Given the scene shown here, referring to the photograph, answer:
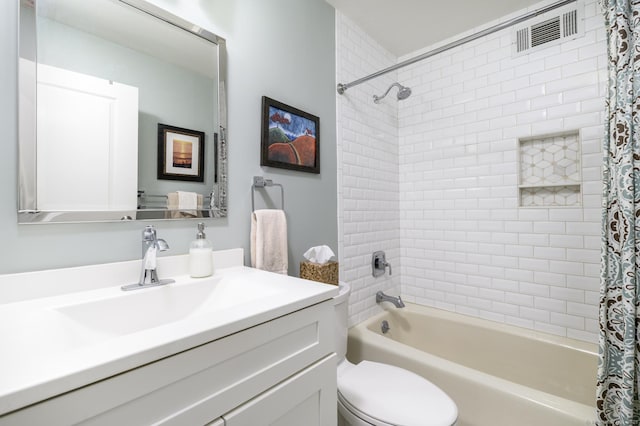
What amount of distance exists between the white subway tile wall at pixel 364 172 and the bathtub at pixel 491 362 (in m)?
0.26

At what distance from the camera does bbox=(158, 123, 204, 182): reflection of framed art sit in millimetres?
1057

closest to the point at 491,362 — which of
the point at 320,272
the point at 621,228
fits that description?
the point at 621,228

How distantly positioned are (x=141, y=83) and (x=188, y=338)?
3.05 feet

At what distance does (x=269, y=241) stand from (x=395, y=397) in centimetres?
82

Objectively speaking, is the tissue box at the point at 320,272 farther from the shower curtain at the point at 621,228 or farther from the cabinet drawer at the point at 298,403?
the shower curtain at the point at 621,228

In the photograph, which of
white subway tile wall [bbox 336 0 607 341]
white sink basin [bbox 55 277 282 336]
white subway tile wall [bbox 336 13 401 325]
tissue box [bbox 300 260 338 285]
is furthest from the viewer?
white subway tile wall [bbox 336 13 401 325]

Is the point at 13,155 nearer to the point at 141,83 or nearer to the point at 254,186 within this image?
the point at 141,83

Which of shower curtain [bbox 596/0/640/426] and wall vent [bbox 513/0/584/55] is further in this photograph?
wall vent [bbox 513/0/584/55]

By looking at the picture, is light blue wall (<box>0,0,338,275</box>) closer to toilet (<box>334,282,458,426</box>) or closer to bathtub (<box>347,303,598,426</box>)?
toilet (<box>334,282,458,426</box>)

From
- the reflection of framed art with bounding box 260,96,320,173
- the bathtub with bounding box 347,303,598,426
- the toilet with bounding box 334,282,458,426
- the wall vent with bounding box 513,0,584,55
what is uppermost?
the wall vent with bounding box 513,0,584,55

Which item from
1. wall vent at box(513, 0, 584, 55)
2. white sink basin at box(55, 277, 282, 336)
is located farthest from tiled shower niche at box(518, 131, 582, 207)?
white sink basin at box(55, 277, 282, 336)

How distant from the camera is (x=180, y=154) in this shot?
1104 mm

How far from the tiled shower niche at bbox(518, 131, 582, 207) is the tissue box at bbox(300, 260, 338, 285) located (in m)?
1.41

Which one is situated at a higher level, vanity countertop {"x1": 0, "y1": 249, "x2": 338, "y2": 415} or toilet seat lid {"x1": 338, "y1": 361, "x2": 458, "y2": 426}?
vanity countertop {"x1": 0, "y1": 249, "x2": 338, "y2": 415}
